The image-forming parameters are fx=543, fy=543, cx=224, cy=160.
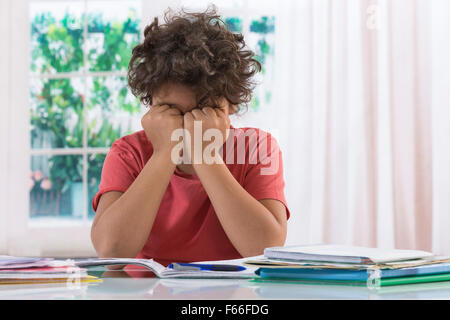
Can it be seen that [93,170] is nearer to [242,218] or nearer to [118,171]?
[118,171]

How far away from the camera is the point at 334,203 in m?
2.54

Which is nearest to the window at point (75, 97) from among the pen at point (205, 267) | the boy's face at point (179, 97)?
the boy's face at point (179, 97)

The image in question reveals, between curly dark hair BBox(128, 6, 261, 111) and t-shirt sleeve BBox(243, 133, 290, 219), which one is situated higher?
curly dark hair BBox(128, 6, 261, 111)

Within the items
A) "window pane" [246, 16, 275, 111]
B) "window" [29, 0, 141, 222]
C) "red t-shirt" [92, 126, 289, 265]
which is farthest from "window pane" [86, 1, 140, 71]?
"red t-shirt" [92, 126, 289, 265]

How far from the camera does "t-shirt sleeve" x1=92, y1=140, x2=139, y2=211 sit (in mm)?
1213

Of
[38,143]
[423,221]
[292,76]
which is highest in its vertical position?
[292,76]

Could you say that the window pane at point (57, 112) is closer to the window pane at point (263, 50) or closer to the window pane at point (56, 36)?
Result: the window pane at point (56, 36)

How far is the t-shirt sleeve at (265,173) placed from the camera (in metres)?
1.23

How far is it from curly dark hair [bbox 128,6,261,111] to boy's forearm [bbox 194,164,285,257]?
22cm

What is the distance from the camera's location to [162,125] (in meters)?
1.18

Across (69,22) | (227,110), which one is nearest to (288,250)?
(227,110)

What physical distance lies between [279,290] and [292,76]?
212 centimetres

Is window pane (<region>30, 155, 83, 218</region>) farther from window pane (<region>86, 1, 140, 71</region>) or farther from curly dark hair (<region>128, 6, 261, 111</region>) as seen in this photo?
curly dark hair (<region>128, 6, 261, 111</region>)
